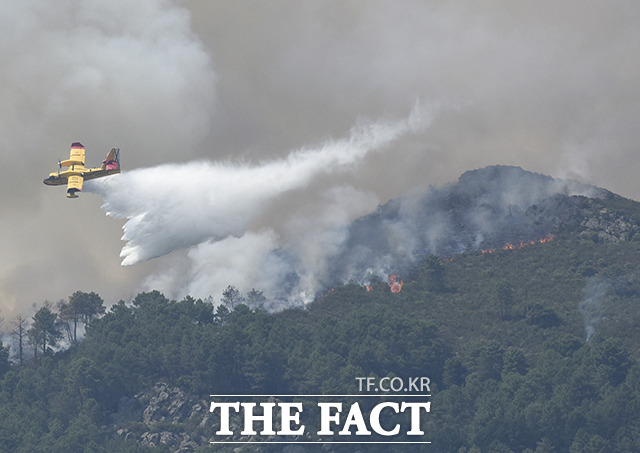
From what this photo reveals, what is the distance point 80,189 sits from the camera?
19775cm

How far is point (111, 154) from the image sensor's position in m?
200

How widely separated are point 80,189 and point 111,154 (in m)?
5.60
